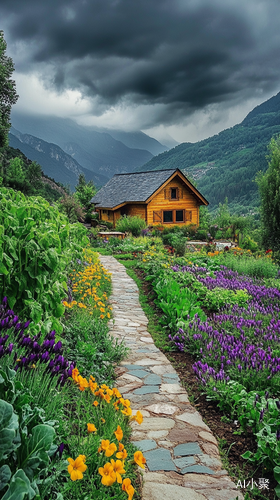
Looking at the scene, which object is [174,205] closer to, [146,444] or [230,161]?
[146,444]

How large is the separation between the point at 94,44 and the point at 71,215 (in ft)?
30.6

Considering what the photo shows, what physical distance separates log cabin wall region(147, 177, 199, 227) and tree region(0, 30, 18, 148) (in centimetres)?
1378

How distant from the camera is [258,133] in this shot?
159m

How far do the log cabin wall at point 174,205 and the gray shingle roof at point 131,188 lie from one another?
796 mm

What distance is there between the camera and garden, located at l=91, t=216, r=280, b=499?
2.54 m

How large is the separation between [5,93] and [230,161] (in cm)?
12727

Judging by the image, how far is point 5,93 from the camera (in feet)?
95.0

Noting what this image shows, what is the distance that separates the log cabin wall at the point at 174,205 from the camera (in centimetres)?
2623

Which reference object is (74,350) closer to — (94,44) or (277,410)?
(277,410)

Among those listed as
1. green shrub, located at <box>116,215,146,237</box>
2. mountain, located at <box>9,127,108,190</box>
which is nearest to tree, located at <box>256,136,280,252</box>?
green shrub, located at <box>116,215,146,237</box>

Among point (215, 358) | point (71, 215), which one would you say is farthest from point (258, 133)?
point (215, 358)

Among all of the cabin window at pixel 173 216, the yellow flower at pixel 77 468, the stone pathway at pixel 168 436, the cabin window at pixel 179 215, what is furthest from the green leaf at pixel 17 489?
the cabin window at pixel 179 215

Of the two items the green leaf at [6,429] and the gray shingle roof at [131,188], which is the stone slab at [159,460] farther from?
the gray shingle roof at [131,188]

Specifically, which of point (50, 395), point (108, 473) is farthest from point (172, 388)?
point (108, 473)
